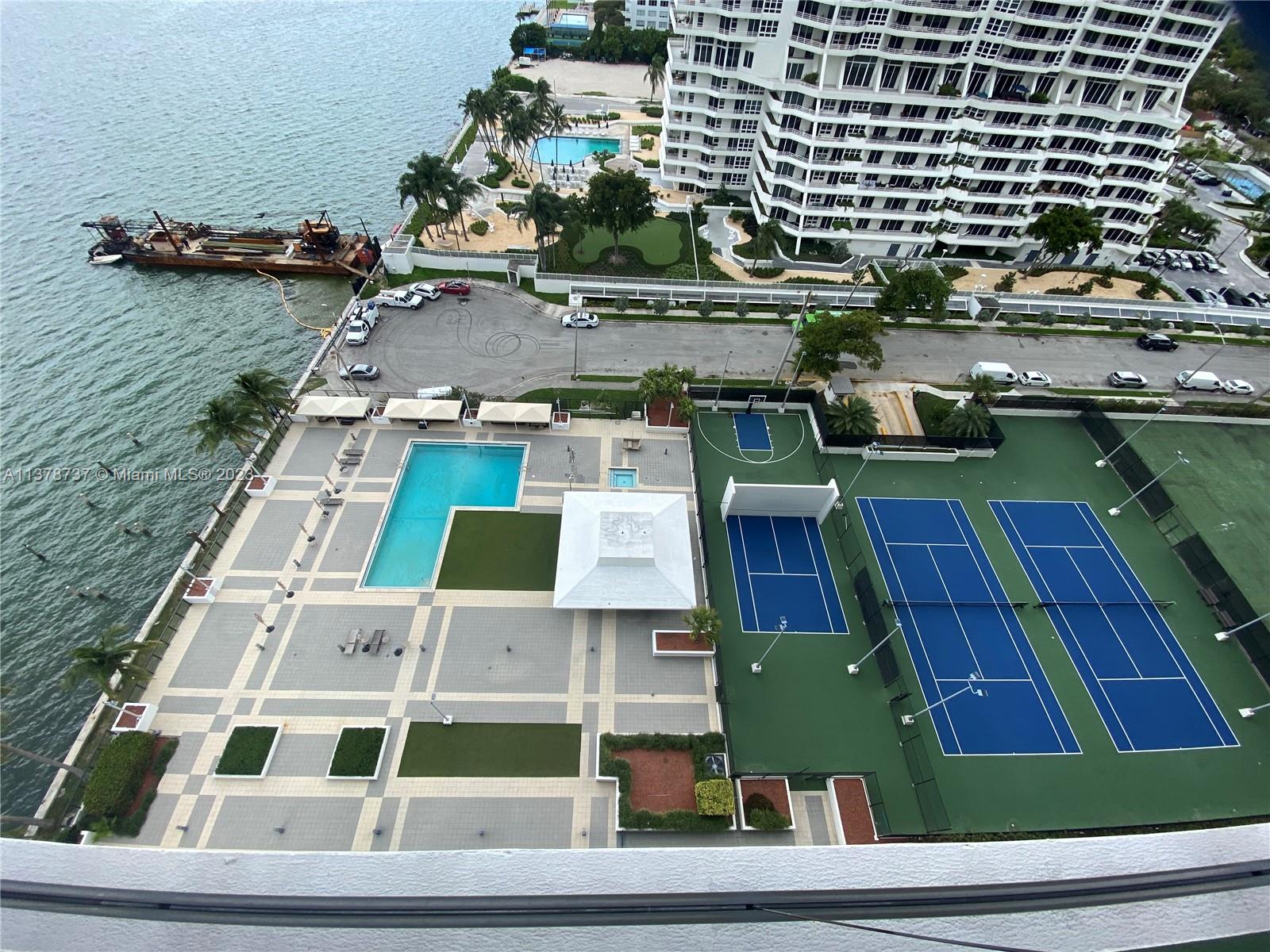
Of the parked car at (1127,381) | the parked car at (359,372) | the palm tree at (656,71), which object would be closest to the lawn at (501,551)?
the parked car at (359,372)

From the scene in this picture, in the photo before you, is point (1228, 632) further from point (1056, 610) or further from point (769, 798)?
point (769, 798)

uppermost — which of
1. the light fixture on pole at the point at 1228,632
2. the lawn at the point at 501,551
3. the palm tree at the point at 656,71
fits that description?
the palm tree at the point at 656,71

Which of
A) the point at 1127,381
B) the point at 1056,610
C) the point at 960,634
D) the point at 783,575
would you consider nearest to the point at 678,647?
the point at 783,575

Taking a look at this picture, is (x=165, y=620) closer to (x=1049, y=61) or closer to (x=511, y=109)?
(x=511, y=109)

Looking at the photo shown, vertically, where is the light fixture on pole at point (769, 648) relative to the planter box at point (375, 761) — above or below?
above

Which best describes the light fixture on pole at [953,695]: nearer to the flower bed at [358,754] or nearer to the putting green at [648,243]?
the flower bed at [358,754]

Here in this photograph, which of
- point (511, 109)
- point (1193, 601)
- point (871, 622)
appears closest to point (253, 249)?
point (511, 109)

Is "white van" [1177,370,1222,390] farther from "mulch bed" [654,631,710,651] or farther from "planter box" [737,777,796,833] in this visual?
"planter box" [737,777,796,833]
